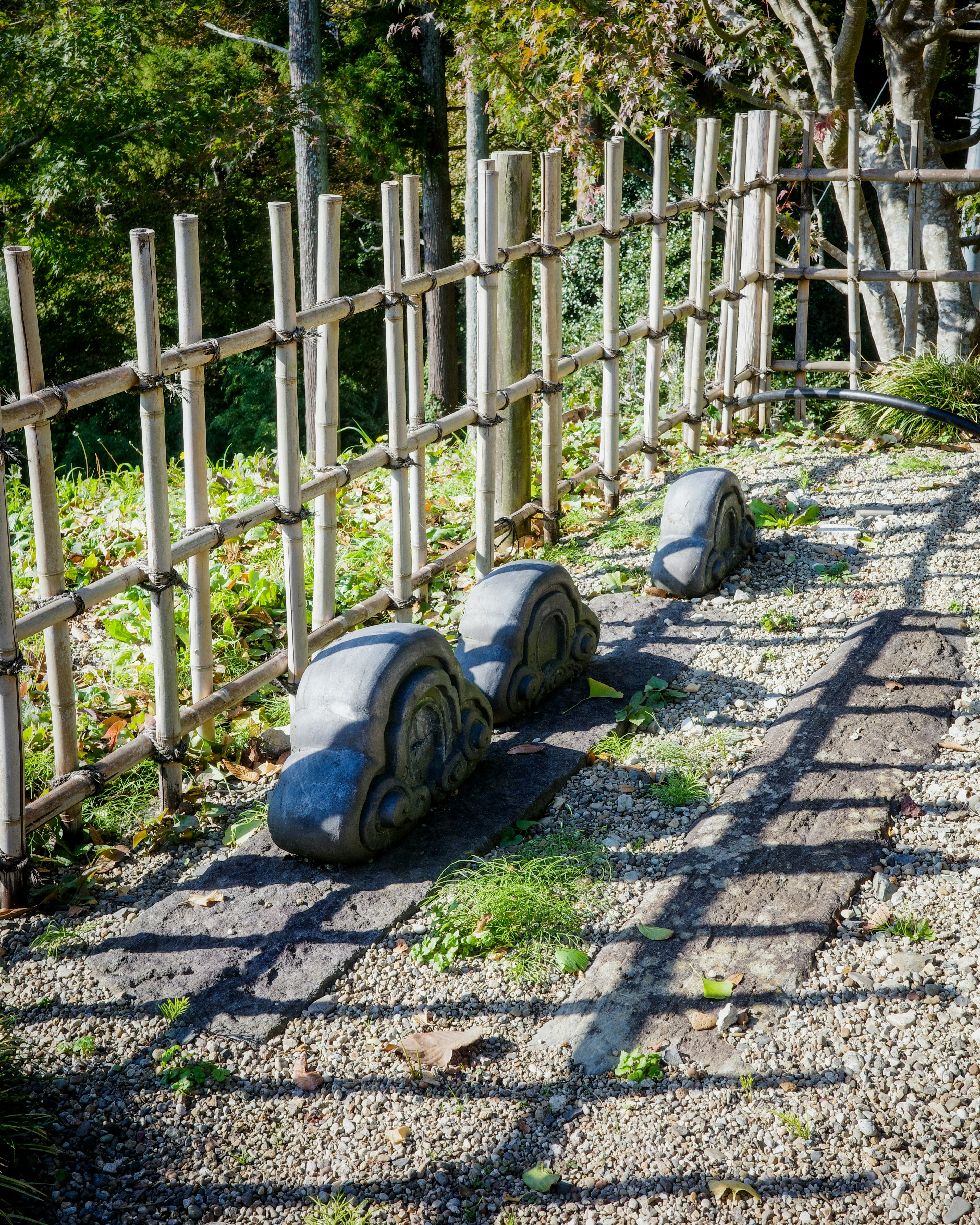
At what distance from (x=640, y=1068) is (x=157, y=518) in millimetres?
2173

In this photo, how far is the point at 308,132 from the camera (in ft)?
37.6

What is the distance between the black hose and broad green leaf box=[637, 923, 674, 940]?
428cm

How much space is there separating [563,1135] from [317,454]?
2.77m

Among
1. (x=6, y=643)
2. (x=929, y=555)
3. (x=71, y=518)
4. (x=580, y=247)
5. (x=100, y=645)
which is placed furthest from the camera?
(x=580, y=247)

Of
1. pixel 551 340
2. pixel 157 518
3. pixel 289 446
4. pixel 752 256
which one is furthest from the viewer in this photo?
pixel 752 256

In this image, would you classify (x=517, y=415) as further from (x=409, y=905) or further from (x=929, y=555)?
(x=409, y=905)

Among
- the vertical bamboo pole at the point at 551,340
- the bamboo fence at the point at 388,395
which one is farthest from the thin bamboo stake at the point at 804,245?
the vertical bamboo pole at the point at 551,340

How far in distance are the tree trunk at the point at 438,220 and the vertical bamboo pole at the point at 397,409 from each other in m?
8.95

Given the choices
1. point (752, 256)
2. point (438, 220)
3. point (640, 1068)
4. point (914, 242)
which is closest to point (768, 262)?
point (752, 256)

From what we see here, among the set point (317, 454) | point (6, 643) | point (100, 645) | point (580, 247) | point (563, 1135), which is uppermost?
point (580, 247)

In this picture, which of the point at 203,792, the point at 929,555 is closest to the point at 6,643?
the point at 203,792

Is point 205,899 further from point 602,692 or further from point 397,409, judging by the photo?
point 397,409

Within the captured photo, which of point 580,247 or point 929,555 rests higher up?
point 580,247

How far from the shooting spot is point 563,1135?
252cm
